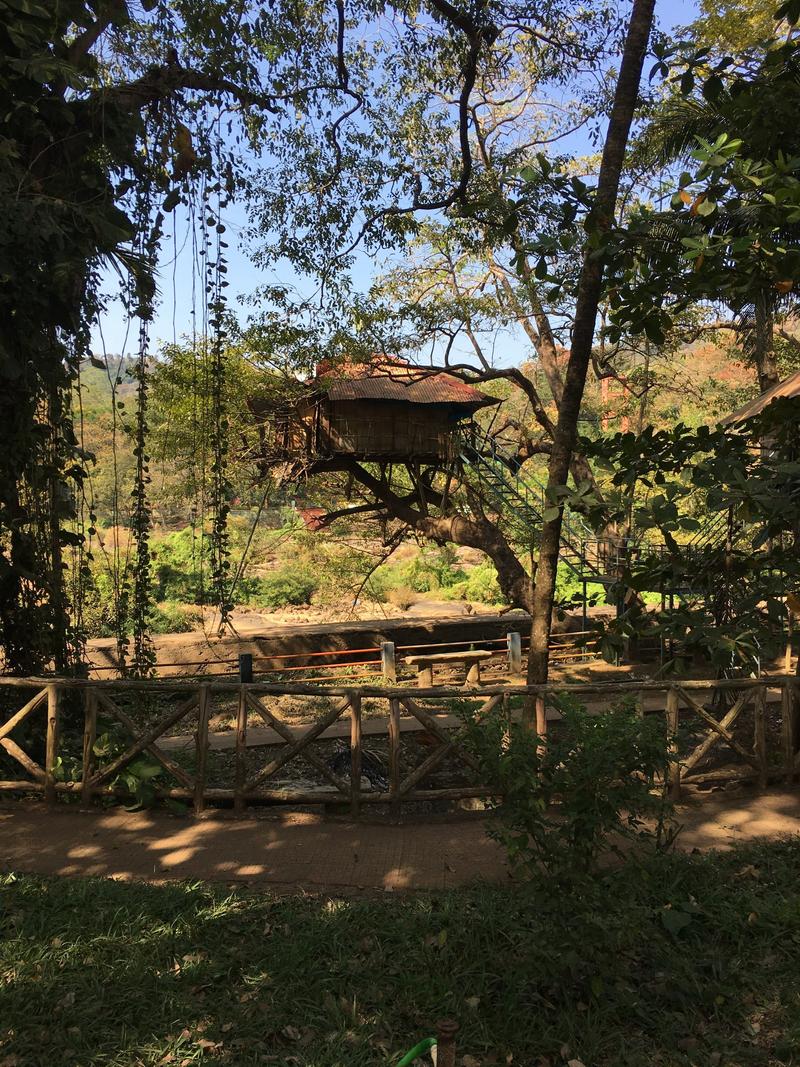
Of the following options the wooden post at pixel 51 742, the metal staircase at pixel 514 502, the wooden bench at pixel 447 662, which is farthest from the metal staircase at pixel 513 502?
the wooden post at pixel 51 742

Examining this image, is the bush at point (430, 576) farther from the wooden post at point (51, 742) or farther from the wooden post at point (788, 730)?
the wooden post at point (51, 742)

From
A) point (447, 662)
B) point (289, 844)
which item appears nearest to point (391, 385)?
point (447, 662)

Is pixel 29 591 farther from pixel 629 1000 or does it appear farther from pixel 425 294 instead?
pixel 425 294

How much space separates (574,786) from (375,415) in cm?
1105

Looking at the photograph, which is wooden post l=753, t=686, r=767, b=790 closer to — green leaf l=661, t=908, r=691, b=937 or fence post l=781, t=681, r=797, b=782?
fence post l=781, t=681, r=797, b=782

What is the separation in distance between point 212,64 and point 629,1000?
8.51 metres

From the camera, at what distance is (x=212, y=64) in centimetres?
783

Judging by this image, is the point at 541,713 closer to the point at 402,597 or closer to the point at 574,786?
the point at 574,786

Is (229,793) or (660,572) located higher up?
(660,572)

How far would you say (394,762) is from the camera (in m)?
6.77

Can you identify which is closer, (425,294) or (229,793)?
(229,793)

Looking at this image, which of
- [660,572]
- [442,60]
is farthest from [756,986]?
[442,60]

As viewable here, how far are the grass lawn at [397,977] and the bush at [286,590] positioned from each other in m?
25.3

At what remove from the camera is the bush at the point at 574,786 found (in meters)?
4.11
